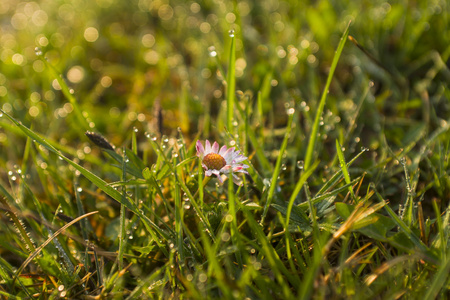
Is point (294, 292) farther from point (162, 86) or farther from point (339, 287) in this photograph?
point (162, 86)

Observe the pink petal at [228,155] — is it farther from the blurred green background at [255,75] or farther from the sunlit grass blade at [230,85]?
the blurred green background at [255,75]

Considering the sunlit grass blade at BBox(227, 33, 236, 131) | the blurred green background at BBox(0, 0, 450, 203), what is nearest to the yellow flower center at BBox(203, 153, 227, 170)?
the sunlit grass blade at BBox(227, 33, 236, 131)

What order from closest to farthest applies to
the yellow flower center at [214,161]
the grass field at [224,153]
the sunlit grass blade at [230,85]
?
the grass field at [224,153], the yellow flower center at [214,161], the sunlit grass blade at [230,85]

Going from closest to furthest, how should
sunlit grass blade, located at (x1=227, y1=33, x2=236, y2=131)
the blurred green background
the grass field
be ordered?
1. the grass field
2. sunlit grass blade, located at (x1=227, y1=33, x2=236, y2=131)
3. the blurred green background

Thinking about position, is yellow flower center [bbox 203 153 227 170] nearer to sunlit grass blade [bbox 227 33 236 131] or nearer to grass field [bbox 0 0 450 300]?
grass field [bbox 0 0 450 300]

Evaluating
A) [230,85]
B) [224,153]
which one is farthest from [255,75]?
[224,153]

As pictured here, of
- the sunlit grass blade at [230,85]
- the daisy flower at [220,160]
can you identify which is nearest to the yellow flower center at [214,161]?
the daisy flower at [220,160]

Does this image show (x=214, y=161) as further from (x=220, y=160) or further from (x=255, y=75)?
(x=255, y=75)

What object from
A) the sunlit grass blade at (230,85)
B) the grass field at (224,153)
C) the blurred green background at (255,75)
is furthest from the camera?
the blurred green background at (255,75)
